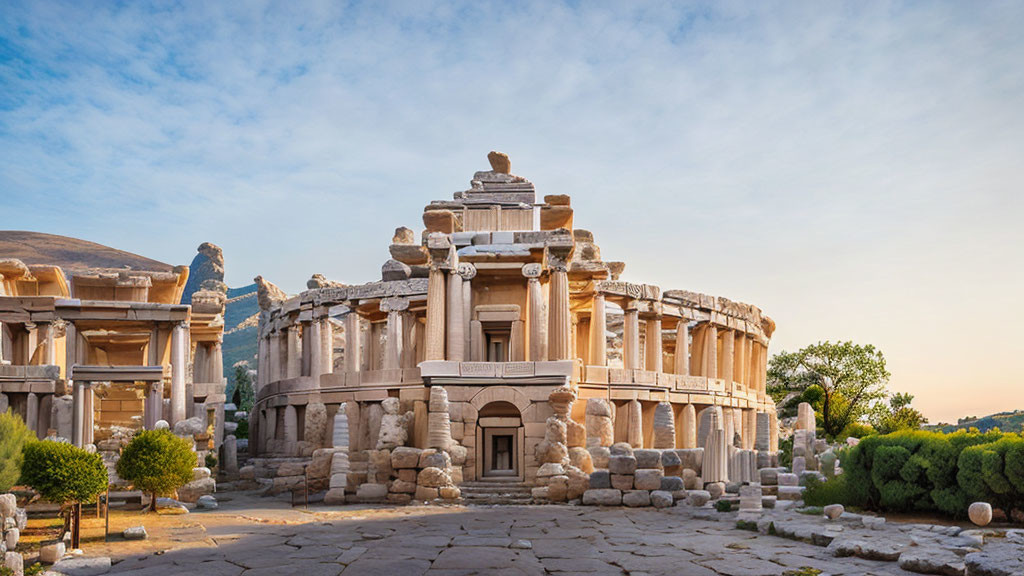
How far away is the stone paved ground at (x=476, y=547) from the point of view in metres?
11.8

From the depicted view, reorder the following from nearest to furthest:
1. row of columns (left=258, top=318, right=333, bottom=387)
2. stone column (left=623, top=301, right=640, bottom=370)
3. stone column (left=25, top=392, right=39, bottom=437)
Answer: stone column (left=25, top=392, right=39, bottom=437) → stone column (left=623, top=301, right=640, bottom=370) → row of columns (left=258, top=318, right=333, bottom=387)

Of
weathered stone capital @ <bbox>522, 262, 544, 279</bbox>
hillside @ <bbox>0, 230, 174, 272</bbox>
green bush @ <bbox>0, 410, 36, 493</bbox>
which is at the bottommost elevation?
green bush @ <bbox>0, 410, 36, 493</bbox>

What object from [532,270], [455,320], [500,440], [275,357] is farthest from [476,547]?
[275,357]

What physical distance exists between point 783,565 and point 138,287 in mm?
28456

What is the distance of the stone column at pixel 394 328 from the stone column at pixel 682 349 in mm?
12671

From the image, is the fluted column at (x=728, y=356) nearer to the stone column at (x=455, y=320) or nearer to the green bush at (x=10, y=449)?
the stone column at (x=455, y=320)

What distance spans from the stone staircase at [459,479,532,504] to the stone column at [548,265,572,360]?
4.85 meters

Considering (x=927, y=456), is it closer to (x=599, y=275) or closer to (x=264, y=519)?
(x=264, y=519)

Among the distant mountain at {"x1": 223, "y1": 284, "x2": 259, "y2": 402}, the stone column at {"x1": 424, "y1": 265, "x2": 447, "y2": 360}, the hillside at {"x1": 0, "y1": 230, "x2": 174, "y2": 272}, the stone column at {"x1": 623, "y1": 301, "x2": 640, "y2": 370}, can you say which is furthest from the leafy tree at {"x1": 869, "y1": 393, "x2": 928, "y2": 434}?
the hillside at {"x1": 0, "y1": 230, "x2": 174, "y2": 272}

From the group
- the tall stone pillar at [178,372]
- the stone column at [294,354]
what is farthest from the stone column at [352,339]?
the tall stone pillar at [178,372]

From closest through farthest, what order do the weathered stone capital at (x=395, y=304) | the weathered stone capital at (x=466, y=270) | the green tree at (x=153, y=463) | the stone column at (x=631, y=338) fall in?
Answer: the green tree at (x=153, y=463), the weathered stone capital at (x=466, y=270), the weathered stone capital at (x=395, y=304), the stone column at (x=631, y=338)

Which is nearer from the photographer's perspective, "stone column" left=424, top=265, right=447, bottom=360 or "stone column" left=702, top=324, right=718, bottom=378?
"stone column" left=424, top=265, right=447, bottom=360

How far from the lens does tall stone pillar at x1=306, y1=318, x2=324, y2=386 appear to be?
38.4 metres

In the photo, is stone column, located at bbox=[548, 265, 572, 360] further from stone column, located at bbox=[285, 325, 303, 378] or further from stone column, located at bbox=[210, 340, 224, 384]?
stone column, located at bbox=[210, 340, 224, 384]
